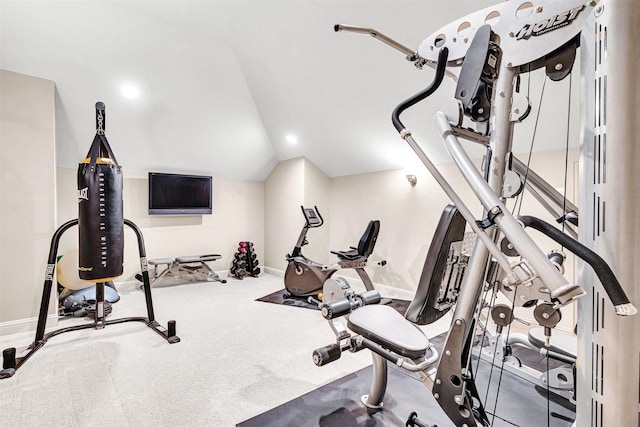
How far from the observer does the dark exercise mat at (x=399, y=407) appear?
1690mm

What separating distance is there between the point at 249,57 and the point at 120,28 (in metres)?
1.38

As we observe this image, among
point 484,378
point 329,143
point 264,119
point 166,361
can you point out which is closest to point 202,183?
point 264,119

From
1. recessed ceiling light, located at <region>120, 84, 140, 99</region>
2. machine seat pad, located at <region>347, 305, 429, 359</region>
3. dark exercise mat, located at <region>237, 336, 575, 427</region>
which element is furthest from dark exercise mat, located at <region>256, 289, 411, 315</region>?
recessed ceiling light, located at <region>120, 84, 140, 99</region>

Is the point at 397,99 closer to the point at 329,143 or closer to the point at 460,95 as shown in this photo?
the point at 329,143

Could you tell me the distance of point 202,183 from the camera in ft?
17.7

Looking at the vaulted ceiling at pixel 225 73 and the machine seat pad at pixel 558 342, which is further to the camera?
the vaulted ceiling at pixel 225 73

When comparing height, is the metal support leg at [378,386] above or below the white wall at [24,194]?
below

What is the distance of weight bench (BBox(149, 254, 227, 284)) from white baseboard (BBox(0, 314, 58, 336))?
61.1 inches

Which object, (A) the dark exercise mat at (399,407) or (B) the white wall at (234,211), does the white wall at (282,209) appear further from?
(A) the dark exercise mat at (399,407)

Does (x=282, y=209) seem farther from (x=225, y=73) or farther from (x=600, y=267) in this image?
(x=600, y=267)

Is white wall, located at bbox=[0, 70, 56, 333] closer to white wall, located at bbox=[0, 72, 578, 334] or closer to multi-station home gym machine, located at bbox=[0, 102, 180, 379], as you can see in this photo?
white wall, located at bbox=[0, 72, 578, 334]

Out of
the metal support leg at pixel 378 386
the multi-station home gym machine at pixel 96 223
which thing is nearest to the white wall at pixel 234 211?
the multi-station home gym machine at pixel 96 223

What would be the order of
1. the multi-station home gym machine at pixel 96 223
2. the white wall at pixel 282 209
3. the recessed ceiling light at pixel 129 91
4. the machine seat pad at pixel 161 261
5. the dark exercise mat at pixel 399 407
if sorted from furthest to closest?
the white wall at pixel 282 209 → the machine seat pad at pixel 161 261 → the recessed ceiling light at pixel 129 91 → the multi-station home gym machine at pixel 96 223 → the dark exercise mat at pixel 399 407

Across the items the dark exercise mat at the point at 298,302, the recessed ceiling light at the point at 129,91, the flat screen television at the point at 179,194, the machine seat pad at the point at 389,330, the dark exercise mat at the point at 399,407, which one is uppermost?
the recessed ceiling light at the point at 129,91
